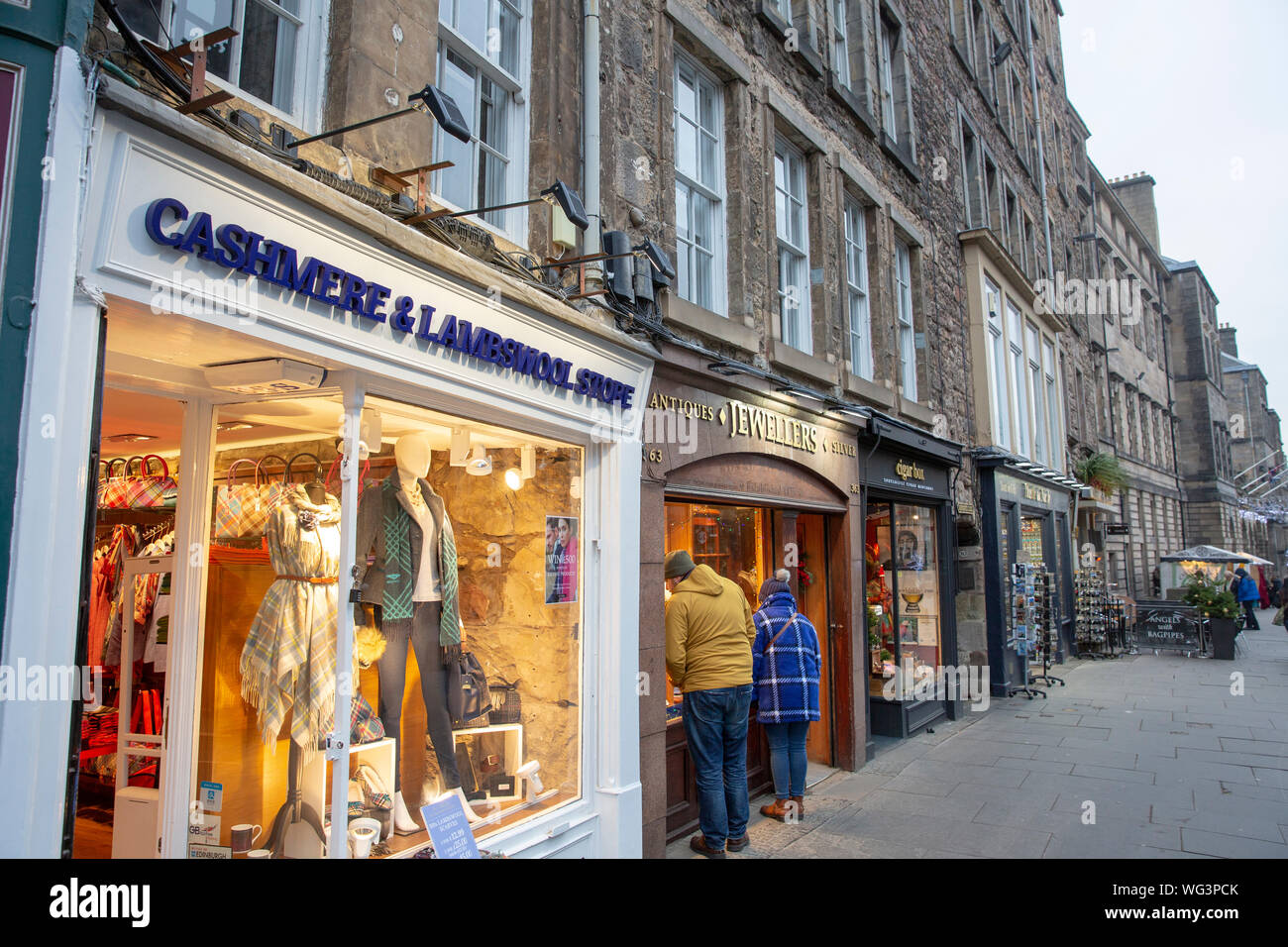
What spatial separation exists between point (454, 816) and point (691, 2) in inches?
262

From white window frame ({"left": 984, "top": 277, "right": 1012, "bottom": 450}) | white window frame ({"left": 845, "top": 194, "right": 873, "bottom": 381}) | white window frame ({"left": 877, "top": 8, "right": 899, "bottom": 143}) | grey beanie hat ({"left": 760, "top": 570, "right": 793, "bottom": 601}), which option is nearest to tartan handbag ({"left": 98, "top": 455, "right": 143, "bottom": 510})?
grey beanie hat ({"left": 760, "top": 570, "right": 793, "bottom": 601})

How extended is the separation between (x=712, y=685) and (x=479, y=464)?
2.31 m

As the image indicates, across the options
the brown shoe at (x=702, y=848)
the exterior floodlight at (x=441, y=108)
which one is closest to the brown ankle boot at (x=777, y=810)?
the brown shoe at (x=702, y=848)

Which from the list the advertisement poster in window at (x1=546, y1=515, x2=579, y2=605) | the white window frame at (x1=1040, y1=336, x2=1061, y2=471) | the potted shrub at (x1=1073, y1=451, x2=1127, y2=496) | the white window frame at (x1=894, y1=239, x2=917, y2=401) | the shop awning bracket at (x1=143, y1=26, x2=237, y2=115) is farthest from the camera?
the potted shrub at (x1=1073, y1=451, x2=1127, y2=496)

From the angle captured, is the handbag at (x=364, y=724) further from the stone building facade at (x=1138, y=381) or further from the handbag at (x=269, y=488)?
the stone building facade at (x=1138, y=381)

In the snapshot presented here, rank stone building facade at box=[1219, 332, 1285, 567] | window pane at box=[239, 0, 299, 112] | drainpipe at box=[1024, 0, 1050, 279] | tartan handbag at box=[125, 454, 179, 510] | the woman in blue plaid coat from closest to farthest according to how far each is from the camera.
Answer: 1. window pane at box=[239, 0, 299, 112]
2. tartan handbag at box=[125, 454, 179, 510]
3. the woman in blue plaid coat
4. drainpipe at box=[1024, 0, 1050, 279]
5. stone building facade at box=[1219, 332, 1285, 567]

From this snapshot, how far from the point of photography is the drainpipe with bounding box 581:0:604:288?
18.4 feet

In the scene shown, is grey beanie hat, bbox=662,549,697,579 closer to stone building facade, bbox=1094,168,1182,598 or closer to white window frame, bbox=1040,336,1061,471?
white window frame, bbox=1040,336,1061,471

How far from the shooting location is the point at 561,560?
5555 mm

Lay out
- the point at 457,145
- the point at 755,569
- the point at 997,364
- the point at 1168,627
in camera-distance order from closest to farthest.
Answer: the point at 457,145
the point at 755,569
the point at 997,364
the point at 1168,627

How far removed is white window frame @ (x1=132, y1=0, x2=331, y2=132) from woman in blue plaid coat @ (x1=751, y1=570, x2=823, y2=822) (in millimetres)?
4723

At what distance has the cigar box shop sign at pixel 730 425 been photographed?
240 inches

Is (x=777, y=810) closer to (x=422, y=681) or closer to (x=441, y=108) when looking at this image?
(x=422, y=681)

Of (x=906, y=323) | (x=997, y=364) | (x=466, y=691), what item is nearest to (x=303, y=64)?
(x=466, y=691)
